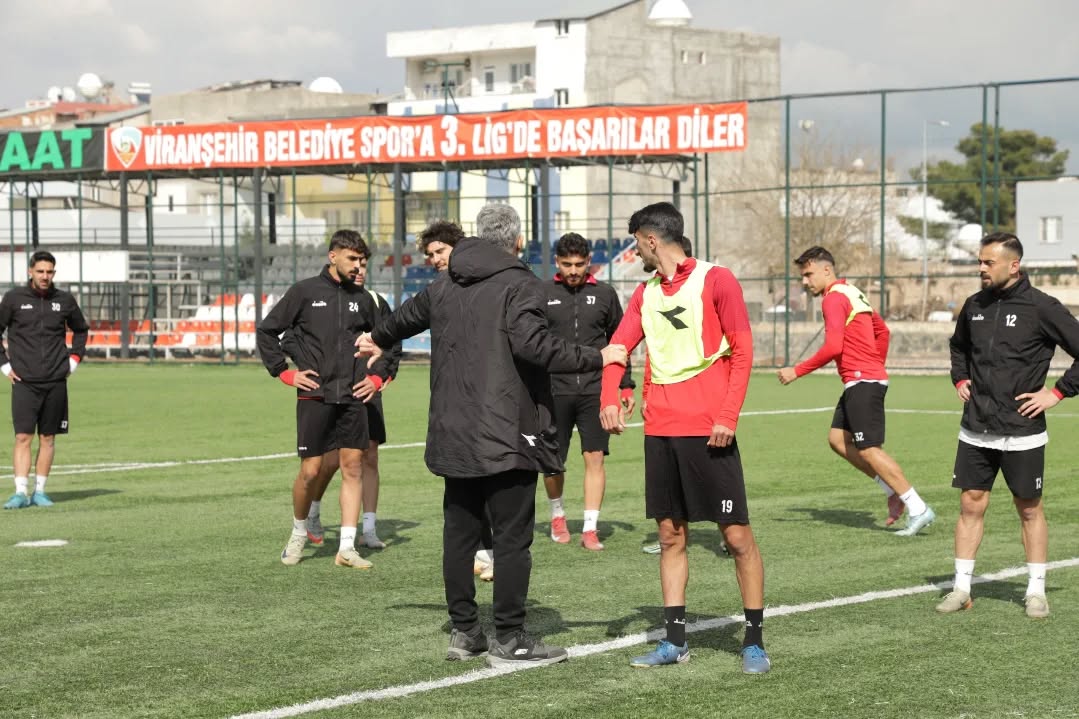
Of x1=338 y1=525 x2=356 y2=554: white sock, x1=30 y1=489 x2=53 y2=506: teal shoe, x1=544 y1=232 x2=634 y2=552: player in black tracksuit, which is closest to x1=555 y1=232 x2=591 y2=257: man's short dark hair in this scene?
x1=544 y1=232 x2=634 y2=552: player in black tracksuit

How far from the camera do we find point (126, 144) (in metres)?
43.7

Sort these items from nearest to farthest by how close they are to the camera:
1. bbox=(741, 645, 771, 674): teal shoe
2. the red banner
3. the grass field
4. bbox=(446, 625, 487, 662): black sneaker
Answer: the grass field
bbox=(741, 645, 771, 674): teal shoe
bbox=(446, 625, 487, 662): black sneaker
the red banner

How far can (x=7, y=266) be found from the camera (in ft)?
178

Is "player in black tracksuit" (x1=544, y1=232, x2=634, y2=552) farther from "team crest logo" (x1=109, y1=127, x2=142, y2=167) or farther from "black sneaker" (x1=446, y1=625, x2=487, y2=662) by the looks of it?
"team crest logo" (x1=109, y1=127, x2=142, y2=167)

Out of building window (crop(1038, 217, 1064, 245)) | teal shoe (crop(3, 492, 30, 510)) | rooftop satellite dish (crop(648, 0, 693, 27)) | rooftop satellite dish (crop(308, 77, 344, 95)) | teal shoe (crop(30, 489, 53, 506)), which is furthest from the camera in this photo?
rooftop satellite dish (crop(308, 77, 344, 95))

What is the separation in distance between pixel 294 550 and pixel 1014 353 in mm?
4669

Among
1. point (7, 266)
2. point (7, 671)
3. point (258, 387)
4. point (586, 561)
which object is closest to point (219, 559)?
point (586, 561)

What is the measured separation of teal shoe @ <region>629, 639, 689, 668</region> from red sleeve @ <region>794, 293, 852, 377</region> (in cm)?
431

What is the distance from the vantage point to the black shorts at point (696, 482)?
6777 mm

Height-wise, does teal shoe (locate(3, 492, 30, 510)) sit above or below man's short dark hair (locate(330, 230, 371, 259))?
below

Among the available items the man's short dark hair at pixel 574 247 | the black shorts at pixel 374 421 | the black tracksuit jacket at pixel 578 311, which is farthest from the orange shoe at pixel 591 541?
the man's short dark hair at pixel 574 247

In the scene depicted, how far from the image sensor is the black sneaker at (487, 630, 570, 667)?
6.89 metres

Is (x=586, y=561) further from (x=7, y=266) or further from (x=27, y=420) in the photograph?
(x=7, y=266)

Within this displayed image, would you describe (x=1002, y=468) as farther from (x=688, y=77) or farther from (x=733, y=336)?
(x=688, y=77)
